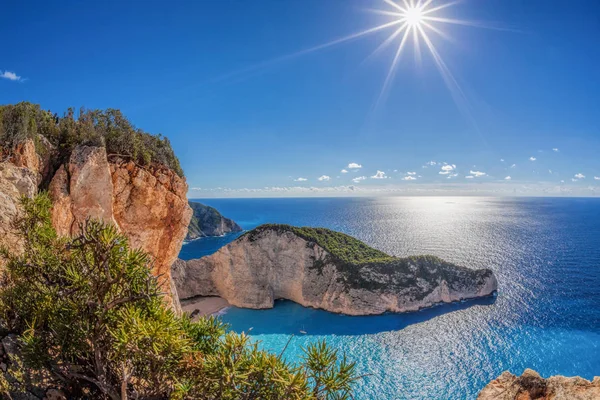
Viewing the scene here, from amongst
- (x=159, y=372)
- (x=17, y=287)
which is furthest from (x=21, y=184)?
(x=159, y=372)

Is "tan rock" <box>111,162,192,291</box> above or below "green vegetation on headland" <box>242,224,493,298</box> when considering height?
above

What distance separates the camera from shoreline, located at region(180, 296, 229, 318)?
143 feet

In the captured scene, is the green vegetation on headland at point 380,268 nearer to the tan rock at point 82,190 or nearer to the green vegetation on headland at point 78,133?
the green vegetation on headland at point 78,133

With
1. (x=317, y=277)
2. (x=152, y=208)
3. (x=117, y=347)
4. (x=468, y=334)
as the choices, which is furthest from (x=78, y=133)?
(x=468, y=334)

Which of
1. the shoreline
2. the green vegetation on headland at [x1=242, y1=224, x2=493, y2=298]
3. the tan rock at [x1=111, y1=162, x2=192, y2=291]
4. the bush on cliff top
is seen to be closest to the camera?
the tan rock at [x1=111, y1=162, x2=192, y2=291]

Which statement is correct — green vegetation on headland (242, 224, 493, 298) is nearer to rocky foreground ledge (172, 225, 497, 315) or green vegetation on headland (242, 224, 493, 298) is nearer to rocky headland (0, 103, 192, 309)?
rocky foreground ledge (172, 225, 497, 315)

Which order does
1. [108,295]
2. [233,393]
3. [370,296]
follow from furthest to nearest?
1. [370,296]
2. [108,295]
3. [233,393]

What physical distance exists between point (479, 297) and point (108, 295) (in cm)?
5240

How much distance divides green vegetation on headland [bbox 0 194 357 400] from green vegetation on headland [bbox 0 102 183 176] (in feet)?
26.8

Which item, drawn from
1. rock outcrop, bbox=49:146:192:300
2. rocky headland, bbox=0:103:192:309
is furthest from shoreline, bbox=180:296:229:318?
rocky headland, bbox=0:103:192:309

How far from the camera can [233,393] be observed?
6.81m

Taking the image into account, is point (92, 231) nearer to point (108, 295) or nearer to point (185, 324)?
point (108, 295)

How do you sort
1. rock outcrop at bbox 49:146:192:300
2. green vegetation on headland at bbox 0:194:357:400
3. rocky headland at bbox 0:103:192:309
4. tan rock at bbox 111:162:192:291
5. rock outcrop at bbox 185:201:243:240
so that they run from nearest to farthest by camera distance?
green vegetation on headland at bbox 0:194:357:400 < rocky headland at bbox 0:103:192:309 < rock outcrop at bbox 49:146:192:300 < tan rock at bbox 111:162:192:291 < rock outcrop at bbox 185:201:243:240

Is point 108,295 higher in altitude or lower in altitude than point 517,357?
higher
